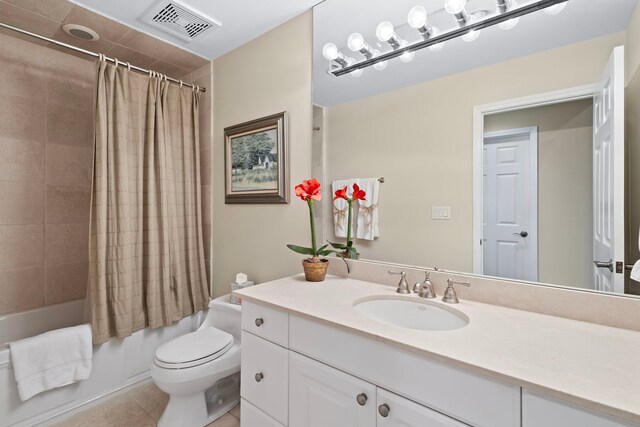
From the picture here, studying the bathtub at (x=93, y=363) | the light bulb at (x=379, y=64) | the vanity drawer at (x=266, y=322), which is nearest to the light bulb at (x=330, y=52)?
the light bulb at (x=379, y=64)

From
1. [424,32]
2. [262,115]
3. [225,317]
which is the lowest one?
[225,317]

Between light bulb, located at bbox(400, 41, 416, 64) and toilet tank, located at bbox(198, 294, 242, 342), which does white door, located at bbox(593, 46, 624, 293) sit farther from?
toilet tank, located at bbox(198, 294, 242, 342)

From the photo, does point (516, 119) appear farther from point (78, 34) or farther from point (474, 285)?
point (78, 34)

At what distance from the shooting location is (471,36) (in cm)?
123

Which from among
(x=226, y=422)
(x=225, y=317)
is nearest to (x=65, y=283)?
(x=225, y=317)

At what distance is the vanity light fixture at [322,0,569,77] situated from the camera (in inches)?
44.2

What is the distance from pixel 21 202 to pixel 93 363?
4.04 ft

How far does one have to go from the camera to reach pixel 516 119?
1112 millimetres

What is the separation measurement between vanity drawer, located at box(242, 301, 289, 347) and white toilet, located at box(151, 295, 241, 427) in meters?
0.42

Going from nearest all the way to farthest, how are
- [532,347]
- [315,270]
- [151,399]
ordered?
[532,347], [315,270], [151,399]

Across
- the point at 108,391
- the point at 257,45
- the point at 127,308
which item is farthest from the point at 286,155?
the point at 108,391

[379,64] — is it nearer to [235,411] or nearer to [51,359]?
[235,411]

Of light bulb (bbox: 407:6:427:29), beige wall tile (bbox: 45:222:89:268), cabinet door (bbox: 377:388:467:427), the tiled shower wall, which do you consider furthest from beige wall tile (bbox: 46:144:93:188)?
cabinet door (bbox: 377:388:467:427)

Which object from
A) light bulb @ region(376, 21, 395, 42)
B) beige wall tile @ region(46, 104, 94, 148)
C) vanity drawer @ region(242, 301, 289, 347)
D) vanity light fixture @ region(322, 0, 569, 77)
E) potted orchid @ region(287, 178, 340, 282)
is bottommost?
vanity drawer @ region(242, 301, 289, 347)
